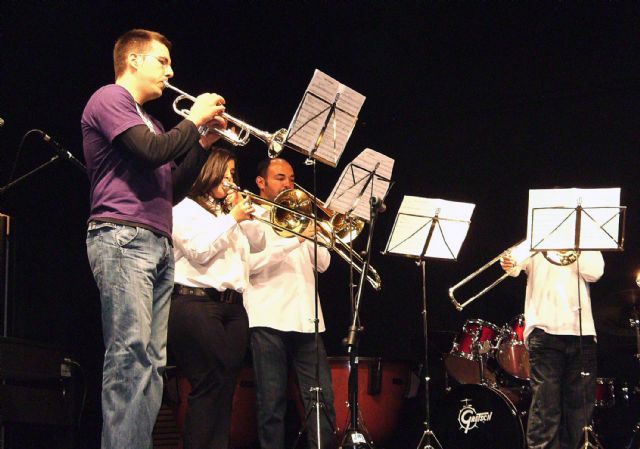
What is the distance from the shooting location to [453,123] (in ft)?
23.5

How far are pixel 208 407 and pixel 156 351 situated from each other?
100cm

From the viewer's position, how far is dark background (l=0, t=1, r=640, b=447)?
237 inches

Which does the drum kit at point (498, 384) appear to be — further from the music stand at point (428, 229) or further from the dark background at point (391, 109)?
the music stand at point (428, 229)

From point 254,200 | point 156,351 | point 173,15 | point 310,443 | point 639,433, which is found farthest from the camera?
point 173,15

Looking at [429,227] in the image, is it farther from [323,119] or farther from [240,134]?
[240,134]

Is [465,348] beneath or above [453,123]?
beneath

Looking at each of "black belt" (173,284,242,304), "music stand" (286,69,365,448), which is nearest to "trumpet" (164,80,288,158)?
"music stand" (286,69,365,448)

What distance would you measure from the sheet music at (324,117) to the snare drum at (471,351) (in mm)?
2576

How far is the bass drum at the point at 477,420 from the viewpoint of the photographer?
18.6 feet

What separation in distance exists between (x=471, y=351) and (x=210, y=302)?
8.76 feet

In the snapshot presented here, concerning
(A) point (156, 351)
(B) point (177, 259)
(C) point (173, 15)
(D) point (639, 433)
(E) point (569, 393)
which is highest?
(C) point (173, 15)

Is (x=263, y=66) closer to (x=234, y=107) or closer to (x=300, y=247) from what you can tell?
(x=234, y=107)

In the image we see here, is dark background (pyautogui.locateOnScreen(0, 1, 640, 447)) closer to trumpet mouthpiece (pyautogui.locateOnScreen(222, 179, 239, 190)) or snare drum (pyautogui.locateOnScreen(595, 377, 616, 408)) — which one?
snare drum (pyautogui.locateOnScreen(595, 377, 616, 408))

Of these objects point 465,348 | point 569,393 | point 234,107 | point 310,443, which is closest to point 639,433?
point 569,393
